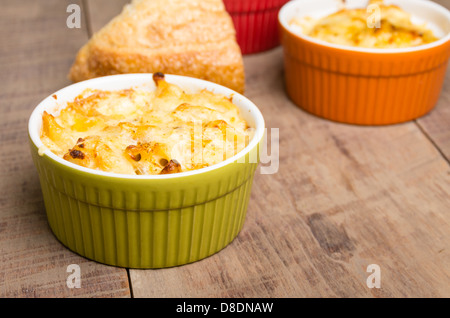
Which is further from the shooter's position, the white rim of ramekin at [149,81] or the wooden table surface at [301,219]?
the wooden table surface at [301,219]

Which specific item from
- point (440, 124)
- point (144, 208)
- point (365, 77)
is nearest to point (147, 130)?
point (144, 208)

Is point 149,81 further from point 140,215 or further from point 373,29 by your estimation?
point 373,29

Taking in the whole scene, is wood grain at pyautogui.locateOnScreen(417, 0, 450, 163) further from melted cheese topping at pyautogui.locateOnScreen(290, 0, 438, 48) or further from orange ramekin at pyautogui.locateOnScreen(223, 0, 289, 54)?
orange ramekin at pyautogui.locateOnScreen(223, 0, 289, 54)

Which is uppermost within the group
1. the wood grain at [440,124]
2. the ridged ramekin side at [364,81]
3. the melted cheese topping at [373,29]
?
the melted cheese topping at [373,29]

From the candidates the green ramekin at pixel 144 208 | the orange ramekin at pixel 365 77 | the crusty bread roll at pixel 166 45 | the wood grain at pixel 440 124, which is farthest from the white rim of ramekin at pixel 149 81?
the wood grain at pixel 440 124

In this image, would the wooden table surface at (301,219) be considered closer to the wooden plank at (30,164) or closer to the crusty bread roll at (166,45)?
the wooden plank at (30,164)

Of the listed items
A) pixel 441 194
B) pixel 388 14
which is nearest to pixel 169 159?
pixel 441 194
